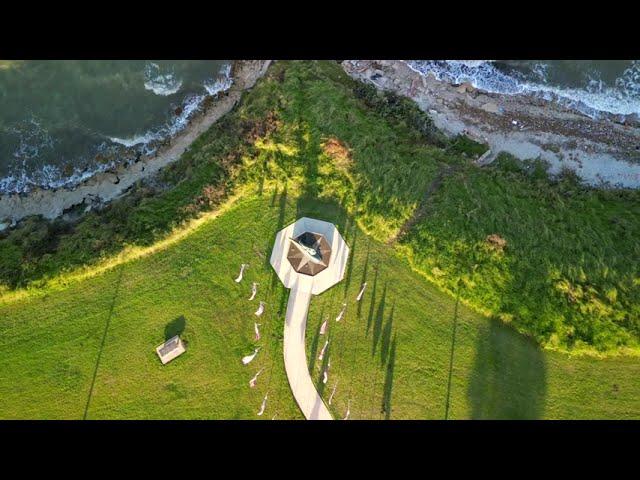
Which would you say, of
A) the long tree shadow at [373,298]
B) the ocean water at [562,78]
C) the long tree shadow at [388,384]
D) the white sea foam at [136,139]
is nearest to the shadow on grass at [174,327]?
the long tree shadow at [373,298]

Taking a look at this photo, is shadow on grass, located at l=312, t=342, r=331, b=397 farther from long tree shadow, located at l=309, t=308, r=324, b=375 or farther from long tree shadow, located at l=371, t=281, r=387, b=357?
long tree shadow, located at l=371, t=281, r=387, b=357

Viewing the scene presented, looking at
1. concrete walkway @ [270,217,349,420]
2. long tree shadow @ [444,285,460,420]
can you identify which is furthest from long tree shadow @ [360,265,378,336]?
long tree shadow @ [444,285,460,420]

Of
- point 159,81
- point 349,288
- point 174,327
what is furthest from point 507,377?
point 159,81

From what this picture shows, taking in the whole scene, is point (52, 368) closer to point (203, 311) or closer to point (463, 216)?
point (203, 311)

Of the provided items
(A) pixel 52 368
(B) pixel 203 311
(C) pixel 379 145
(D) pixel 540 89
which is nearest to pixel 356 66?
(C) pixel 379 145

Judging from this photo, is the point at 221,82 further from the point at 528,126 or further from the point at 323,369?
the point at 528,126

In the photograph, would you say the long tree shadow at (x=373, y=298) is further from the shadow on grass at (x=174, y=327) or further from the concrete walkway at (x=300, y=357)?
the shadow on grass at (x=174, y=327)
